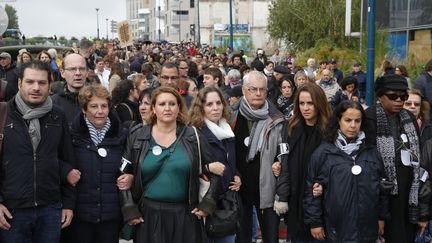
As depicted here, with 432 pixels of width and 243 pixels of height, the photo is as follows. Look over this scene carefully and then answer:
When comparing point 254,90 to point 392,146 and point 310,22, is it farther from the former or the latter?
point 310,22

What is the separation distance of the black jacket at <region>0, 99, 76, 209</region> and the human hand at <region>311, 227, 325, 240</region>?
6.90 ft

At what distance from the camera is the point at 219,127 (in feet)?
16.4

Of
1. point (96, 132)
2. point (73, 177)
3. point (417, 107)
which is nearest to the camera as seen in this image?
point (73, 177)

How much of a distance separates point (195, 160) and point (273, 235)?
4.99ft

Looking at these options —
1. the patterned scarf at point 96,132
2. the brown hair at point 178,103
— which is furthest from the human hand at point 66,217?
the brown hair at point 178,103

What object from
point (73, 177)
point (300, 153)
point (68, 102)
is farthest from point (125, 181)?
point (300, 153)

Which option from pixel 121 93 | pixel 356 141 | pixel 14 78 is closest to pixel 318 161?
pixel 356 141

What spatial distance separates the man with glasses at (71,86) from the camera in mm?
5207

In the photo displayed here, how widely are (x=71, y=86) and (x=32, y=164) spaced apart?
1479 millimetres

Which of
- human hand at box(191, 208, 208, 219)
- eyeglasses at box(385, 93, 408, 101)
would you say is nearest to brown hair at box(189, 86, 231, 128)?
human hand at box(191, 208, 208, 219)

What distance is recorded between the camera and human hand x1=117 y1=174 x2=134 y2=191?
4293 millimetres

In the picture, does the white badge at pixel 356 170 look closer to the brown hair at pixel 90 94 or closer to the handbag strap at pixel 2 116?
the brown hair at pixel 90 94

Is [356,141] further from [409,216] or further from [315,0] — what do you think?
[315,0]

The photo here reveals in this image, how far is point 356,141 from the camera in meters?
4.59
